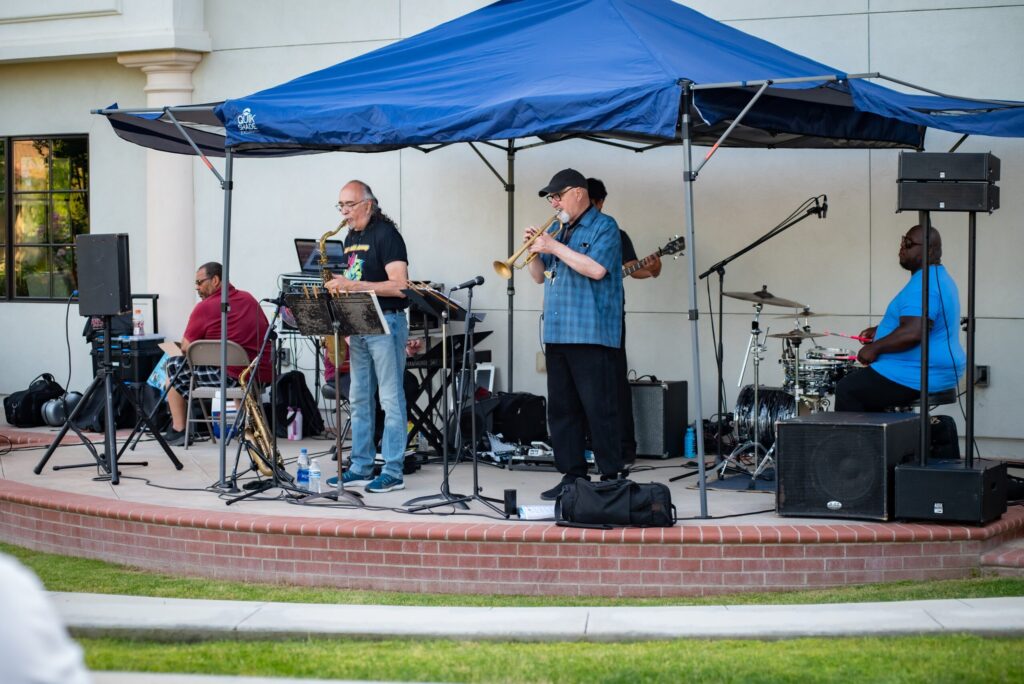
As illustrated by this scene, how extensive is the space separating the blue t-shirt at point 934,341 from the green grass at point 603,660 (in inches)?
91.7

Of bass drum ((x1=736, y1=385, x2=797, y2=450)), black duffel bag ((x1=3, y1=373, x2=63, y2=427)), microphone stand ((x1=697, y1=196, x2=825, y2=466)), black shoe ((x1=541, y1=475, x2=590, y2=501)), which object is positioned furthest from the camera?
black duffel bag ((x1=3, y1=373, x2=63, y2=427))

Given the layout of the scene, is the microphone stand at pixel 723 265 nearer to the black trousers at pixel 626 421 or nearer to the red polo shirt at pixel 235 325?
the black trousers at pixel 626 421

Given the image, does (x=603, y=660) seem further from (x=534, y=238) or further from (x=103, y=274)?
(x=103, y=274)

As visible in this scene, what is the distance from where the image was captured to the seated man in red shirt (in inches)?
360

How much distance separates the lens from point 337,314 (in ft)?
22.9

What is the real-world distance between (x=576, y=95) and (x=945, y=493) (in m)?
2.79

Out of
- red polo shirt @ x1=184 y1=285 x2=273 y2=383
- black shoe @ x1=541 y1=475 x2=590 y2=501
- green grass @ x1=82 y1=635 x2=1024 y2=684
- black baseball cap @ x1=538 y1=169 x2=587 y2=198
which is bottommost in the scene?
green grass @ x1=82 y1=635 x2=1024 y2=684

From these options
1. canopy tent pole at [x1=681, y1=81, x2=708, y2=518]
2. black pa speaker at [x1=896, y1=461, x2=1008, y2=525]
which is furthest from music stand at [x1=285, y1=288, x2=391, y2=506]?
black pa speaker at [x1=896, y1=461, x2=1008, y2=525]

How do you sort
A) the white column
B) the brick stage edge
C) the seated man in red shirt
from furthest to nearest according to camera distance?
the white column
the seated man in red shirt
the brick stage edge

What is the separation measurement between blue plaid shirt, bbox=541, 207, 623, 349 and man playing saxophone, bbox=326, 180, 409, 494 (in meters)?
0.91

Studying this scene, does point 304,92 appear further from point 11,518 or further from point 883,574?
point 883,574

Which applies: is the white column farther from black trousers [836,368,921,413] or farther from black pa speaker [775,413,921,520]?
Result: black pa speaker [775,413,921,520]

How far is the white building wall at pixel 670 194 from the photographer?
29.5 feet

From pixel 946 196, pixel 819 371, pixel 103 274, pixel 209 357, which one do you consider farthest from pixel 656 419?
pixel 103 274
